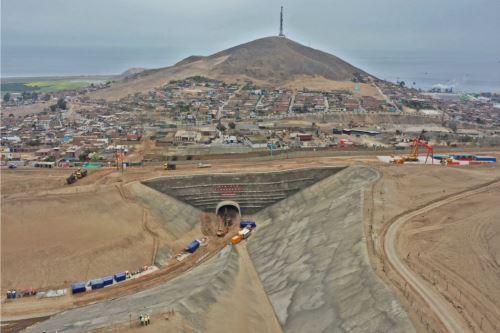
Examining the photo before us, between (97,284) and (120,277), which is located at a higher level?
(120,277)

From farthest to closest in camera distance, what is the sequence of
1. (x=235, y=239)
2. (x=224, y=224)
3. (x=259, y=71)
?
(x=259, y=71) < (x=224, y=224) < (x=235, y=239)

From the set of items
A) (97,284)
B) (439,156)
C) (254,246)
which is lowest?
(97,284)

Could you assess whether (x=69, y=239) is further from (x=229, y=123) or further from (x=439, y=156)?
(x=229, y=123)

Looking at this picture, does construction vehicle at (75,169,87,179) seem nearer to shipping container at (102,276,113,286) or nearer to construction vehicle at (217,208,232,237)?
construction vehicle at (217,208,232,237)

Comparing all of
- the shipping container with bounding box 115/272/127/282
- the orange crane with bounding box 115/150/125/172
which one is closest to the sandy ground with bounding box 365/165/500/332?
the shipping container with bounding box 115/272/127/282

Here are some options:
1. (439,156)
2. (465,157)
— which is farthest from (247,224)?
(465,157)

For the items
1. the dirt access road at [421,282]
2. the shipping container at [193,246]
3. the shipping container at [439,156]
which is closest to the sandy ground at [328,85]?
the shipping container at [439,156]

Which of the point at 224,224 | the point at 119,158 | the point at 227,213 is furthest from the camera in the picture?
the point at 119,158
